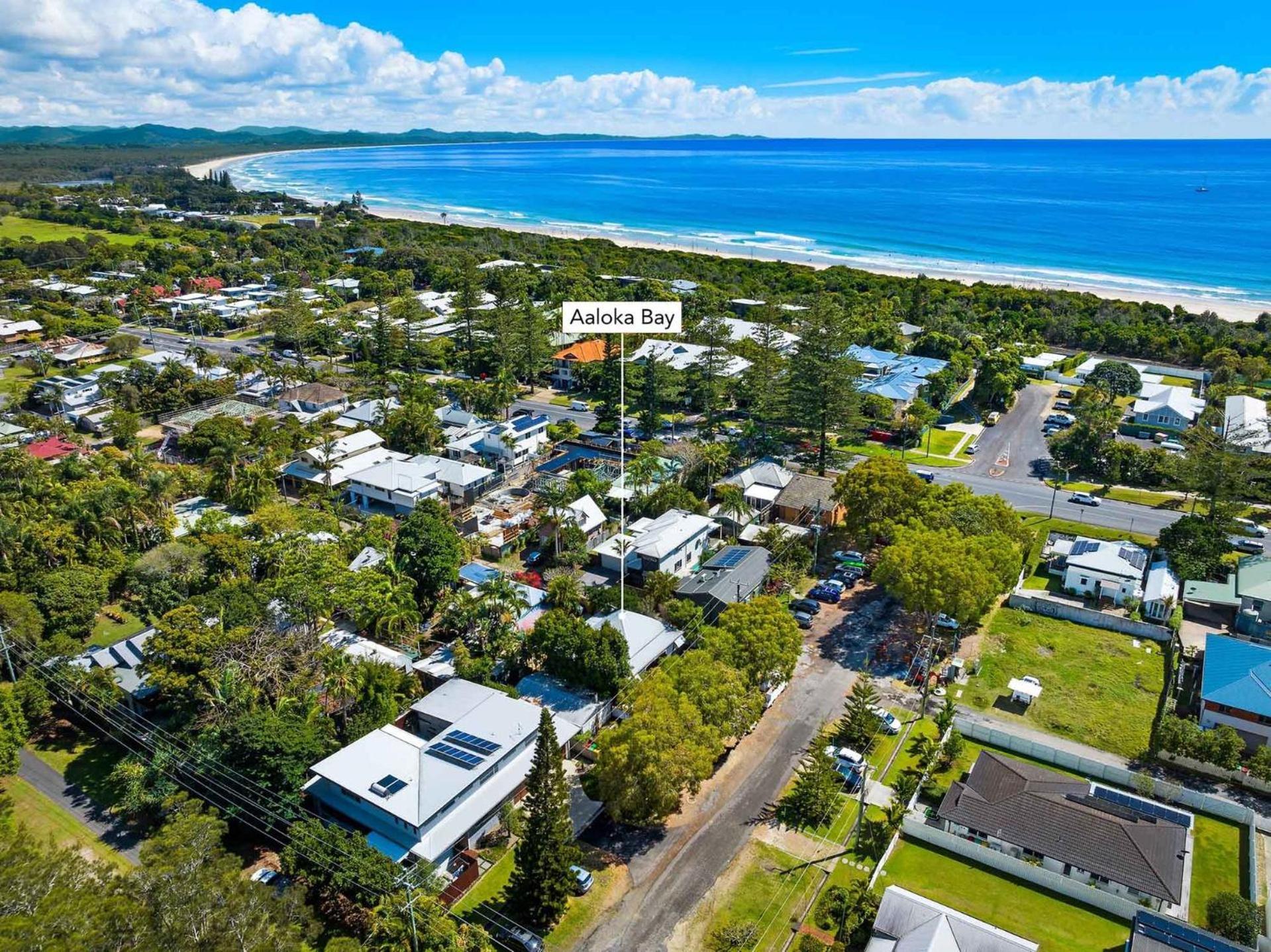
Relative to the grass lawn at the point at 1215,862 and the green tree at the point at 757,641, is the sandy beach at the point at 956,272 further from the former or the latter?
the green tree at the point at 757,641

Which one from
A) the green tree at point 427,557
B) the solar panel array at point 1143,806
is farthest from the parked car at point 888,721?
the green tree at point 427,557

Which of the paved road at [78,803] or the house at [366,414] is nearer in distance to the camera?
the paved road at [78,803]

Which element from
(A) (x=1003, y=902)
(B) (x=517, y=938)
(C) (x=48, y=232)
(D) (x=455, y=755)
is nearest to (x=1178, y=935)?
(A) (x=1003, y=902)

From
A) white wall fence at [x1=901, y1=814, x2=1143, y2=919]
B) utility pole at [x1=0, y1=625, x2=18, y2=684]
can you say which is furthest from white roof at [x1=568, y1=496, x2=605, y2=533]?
utility pole at [x1=0, y1=625, x2=18, y2=684]

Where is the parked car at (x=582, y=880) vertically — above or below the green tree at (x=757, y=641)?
below

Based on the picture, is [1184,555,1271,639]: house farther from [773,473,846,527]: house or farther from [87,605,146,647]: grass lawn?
[87,605,146,647]: grass lawn

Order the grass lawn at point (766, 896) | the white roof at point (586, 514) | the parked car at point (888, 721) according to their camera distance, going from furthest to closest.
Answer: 1. the white roof at point (586, 514)
2. the parked car at point (888, 721)
3. the grass lawn at point (766, 896)
